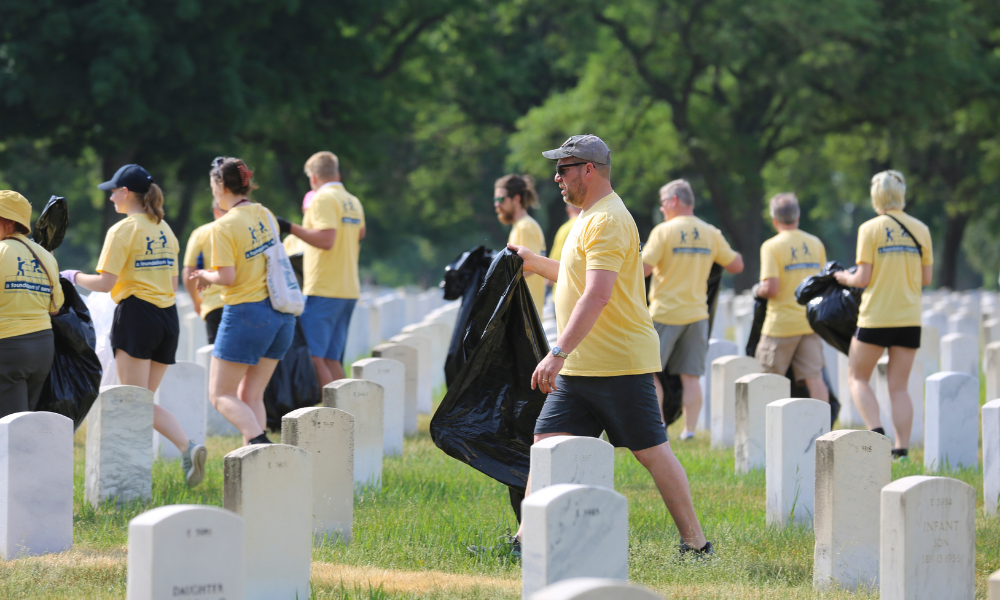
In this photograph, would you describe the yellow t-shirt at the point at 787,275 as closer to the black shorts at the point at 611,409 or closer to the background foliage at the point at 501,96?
the black shorts at the point at 611,409

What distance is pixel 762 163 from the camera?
103 ft

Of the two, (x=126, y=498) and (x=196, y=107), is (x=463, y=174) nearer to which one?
(x=196, y=107)

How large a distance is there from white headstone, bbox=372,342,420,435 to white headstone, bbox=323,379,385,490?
233cm

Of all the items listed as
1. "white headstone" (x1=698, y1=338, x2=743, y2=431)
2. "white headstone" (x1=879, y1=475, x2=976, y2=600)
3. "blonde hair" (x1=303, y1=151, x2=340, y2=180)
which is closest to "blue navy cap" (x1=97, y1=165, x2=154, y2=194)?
"blonde hair" (x1=303, y1=151, x2=340, y2=180)

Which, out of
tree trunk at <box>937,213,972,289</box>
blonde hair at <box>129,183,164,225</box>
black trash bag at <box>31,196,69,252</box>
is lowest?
black trash bag at <box>31,196,69,252</box>

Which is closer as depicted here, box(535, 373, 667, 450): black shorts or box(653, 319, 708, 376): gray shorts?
box(535, 373, 667, 450): black shorts

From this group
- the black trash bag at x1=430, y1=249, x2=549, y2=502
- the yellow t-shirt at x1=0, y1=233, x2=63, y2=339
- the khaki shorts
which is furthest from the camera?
the khaki shorts

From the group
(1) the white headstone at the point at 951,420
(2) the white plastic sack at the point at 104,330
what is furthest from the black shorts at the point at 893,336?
(2) the white plastic sack at the point at 104,330

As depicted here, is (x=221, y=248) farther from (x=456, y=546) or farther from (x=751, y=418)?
(x=751, y=418)

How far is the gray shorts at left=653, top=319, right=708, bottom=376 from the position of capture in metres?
8.55

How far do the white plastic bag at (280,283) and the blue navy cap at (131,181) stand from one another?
32.1 inches

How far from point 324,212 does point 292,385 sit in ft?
4.57

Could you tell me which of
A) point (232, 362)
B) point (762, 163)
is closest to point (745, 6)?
point (762, 163)

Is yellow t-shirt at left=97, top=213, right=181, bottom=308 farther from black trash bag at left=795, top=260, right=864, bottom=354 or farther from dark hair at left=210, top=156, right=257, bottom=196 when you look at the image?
black trash bag at left=795, top=260, right=864, bottom=354
